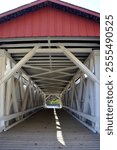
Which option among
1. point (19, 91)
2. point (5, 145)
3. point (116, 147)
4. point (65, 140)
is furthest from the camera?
point (19, 91)

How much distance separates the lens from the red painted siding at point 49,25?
6.62m

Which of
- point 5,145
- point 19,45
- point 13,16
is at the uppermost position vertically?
point 13,16

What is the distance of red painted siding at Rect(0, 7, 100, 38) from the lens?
6617mm

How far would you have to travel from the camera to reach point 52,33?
6.57 metres

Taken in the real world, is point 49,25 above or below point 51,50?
above

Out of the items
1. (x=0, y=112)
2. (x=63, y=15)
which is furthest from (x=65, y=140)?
(x=63, y=15)

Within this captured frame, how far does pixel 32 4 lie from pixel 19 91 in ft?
15.9

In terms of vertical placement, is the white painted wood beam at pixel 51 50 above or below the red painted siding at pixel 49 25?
below

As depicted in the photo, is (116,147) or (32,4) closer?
(116,147)

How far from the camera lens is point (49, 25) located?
6.72 m

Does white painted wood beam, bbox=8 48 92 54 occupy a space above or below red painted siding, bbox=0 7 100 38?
below

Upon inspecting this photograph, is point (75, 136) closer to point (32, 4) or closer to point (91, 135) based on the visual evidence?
point (91, 135)

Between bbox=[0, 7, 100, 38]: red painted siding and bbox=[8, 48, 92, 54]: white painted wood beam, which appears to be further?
bbox=[8, 48, 92, 54]: white painted wood beam

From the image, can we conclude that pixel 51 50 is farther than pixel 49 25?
Yes
